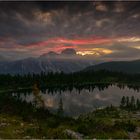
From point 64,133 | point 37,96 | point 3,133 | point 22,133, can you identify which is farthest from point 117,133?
point 37,96

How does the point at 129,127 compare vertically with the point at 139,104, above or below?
above

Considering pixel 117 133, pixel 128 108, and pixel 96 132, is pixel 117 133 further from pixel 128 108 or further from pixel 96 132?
pixel 128 108

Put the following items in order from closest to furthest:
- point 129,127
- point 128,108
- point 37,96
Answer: point 129,127, point 37,96, point 128,108

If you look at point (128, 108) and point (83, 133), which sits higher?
point (83, 133)

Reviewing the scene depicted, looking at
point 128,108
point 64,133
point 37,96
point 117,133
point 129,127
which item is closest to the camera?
point 64,133

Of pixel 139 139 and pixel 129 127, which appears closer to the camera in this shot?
pixel 139 139

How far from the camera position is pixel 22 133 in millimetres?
31938

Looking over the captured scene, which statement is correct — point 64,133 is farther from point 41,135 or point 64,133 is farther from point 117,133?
point 117,133

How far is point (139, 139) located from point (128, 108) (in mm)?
101628

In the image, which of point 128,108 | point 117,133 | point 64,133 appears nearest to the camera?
point 64,133

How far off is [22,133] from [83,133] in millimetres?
8246

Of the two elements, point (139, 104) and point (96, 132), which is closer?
point (96, 132)

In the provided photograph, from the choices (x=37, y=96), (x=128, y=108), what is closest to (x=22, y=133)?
(x=37, y=96)

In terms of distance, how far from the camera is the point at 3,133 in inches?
1196
